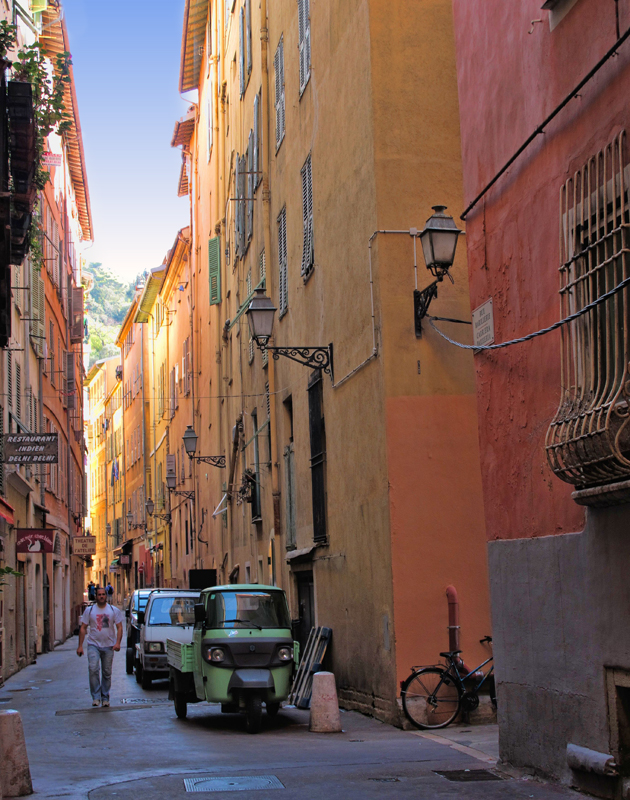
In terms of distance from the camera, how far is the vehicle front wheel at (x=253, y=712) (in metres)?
12.1

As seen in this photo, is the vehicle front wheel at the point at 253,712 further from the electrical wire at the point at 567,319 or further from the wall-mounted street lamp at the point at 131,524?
the wall-mounted street lamp at the point at 131,524

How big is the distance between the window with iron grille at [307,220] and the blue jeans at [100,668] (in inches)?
268

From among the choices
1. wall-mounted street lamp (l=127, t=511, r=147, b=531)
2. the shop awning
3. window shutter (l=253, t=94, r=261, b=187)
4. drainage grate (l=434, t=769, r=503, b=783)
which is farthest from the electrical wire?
wall-mounted street lamp (l=127, t=511, r=147, b=531)

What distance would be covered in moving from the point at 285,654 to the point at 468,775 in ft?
15.7

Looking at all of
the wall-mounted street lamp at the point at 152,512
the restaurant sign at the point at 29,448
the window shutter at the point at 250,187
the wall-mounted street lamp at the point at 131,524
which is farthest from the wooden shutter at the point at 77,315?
the restaurant sign at the point at 29,448

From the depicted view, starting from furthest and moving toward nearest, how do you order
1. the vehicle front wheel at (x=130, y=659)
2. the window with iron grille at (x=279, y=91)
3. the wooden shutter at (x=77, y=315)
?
the wooden shutter at (x=77, y=315)
the vehicle front wheel at (x=130, y=659)
the window with iron grille at (x=279, y=91)

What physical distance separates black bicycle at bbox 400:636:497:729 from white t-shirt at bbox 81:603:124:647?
550cm

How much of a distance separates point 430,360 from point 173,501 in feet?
106

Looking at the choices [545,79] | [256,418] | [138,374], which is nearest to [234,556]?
[256,418]

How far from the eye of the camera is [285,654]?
12766mm

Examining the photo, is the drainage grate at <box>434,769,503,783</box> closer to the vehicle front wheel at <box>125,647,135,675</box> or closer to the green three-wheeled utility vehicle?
the green three-wheeled utility vehicle

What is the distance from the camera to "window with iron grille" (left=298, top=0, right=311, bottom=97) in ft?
56.4

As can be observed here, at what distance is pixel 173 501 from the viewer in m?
43.7

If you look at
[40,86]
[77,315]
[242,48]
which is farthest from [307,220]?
[77,315]
